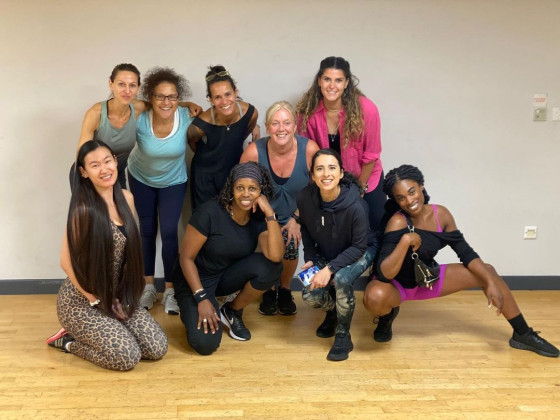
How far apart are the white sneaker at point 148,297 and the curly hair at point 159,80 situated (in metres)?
1.20

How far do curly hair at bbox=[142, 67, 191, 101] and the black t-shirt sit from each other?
76 centimetres

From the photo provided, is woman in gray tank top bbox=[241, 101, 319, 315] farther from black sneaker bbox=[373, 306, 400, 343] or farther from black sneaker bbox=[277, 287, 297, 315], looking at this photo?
black sneaker bbox=[373, 306, 400, 343]

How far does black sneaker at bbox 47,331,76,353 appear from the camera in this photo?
10.8 feet

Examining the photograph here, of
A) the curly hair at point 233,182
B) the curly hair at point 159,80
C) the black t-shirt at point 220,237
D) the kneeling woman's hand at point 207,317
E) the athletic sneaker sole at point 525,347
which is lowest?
the athletic sneaker sole at point 525,347

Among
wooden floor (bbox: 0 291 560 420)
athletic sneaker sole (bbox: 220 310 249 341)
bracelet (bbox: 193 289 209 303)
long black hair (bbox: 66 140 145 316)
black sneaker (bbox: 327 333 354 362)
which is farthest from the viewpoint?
athletic sneaker sole (bbox: 220 310 249 341)

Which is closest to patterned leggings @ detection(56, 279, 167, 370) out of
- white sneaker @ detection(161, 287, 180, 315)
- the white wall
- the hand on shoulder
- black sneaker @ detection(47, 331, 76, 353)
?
black sneaker @ detection(47, 331, 76, 353)

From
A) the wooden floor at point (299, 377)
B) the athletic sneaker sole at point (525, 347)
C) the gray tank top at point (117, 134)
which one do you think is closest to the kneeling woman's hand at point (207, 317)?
the wooden floor at point (299, 377)

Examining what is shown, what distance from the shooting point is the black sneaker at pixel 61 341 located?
3.28 m

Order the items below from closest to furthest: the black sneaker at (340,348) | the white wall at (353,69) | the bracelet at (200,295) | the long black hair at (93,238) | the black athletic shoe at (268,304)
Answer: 1. the long black hair at (93,238)
2. the black sneaker at (340,348)
3. the bracelet at (200,295)
4. the black athletic shoe at (268,304)
5. the white wall at (353,69)

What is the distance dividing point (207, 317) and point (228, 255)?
1.19 ft

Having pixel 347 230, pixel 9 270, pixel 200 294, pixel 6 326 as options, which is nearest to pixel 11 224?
pixel 9 270

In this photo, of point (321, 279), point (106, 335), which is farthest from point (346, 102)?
point (106, 335)

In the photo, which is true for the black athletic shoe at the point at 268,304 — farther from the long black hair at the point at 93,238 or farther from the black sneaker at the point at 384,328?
the long black hair at the point at 93,238

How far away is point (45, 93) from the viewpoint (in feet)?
13.3
